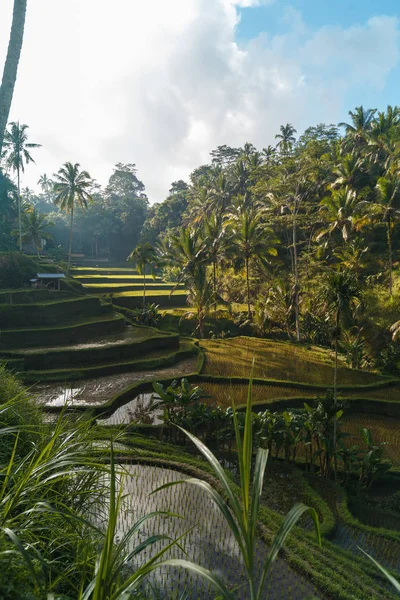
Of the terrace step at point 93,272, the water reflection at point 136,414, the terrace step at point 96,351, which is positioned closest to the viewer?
the water reflection at point 136,414

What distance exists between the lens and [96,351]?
13.2 m

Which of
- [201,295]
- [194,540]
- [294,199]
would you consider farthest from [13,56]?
[194,540]

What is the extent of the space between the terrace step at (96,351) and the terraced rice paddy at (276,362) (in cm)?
226

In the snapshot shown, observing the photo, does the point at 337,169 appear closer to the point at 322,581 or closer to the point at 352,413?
the point at 352,413

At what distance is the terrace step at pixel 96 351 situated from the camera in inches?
476

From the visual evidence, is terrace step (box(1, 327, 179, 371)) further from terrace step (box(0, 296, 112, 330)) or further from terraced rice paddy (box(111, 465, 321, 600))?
terraced rice paddy (box(111, 465, 321, 600))

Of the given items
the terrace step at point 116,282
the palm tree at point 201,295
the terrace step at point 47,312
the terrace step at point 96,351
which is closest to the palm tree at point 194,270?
the palm tree at point 201,295

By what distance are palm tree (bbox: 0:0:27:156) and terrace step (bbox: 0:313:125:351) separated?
9.07 metres

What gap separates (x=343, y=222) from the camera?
17891 mm

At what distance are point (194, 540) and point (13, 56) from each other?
18.1 meters

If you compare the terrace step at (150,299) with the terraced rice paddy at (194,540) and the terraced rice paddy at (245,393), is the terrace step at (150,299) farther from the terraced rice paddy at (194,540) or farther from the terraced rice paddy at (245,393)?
the terraced rice paddy at (194,540)

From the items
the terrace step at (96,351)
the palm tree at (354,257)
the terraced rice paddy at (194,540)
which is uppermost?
the palm tree at (354,257)

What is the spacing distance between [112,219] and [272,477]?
42.5 meters

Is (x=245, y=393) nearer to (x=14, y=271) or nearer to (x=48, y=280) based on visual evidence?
(x=48, y=280)
